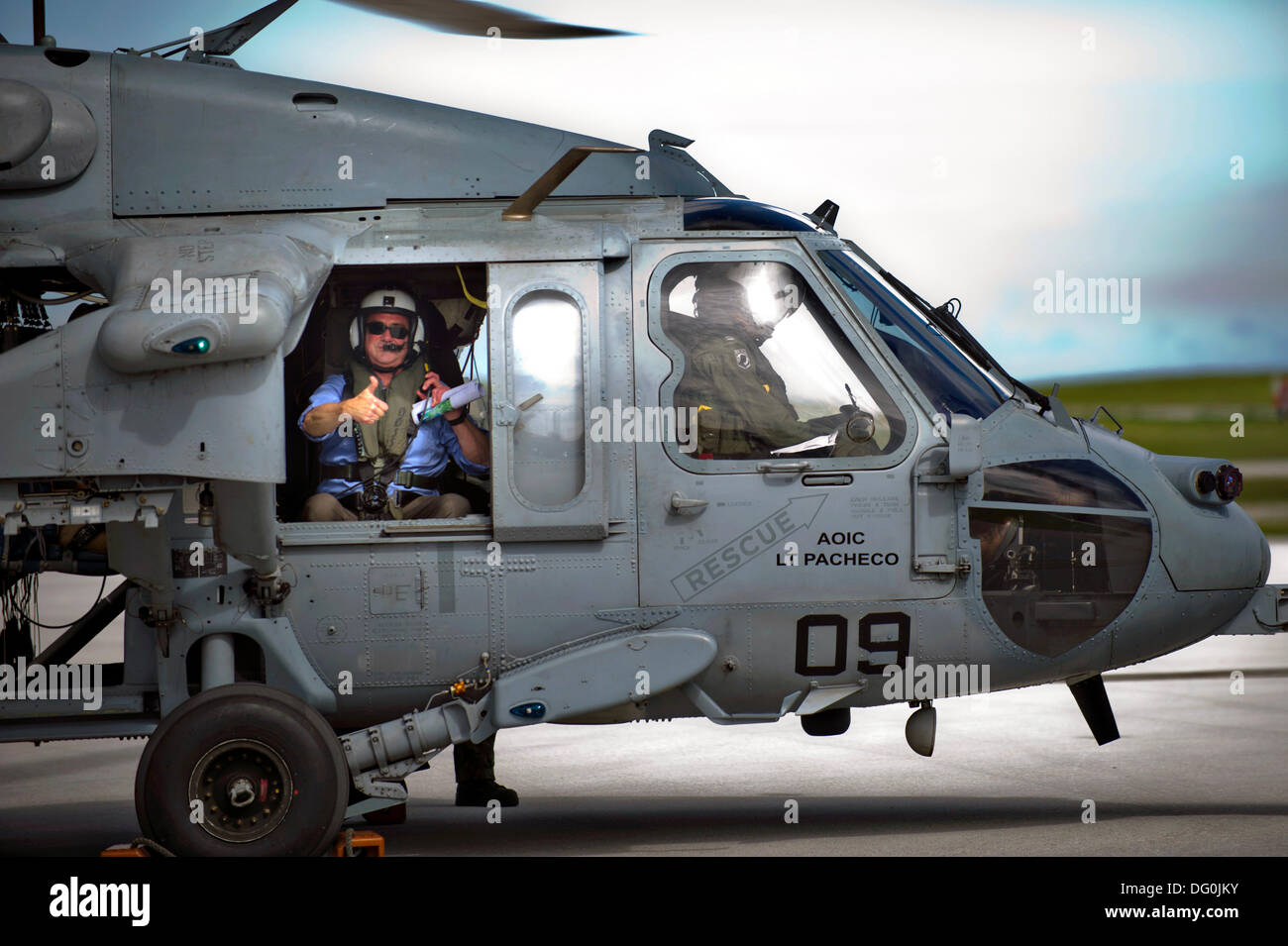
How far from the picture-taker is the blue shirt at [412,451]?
6809 mm

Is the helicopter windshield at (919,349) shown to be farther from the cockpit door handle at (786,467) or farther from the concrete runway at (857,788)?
the concrete runway at (857,788)

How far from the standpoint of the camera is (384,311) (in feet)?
22.4

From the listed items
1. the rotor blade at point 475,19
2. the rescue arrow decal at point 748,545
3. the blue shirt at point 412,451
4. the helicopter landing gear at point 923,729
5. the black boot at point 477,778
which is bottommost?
the black boot at point 477,778

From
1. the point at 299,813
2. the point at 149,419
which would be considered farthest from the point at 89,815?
the point at 149,419

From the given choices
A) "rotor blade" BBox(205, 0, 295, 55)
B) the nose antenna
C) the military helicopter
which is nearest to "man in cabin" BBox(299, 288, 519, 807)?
the military helicopter

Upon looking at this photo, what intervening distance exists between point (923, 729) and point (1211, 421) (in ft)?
186

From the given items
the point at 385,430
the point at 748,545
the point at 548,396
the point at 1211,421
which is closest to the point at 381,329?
the point at 385,430

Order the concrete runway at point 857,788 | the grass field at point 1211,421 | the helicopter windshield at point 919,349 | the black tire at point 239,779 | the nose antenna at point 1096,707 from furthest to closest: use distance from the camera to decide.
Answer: the grass field at point 1211,421
the nose antenna at point 1096,707
the concrete runway at point 857,788
the helicopter windshield at point 919,349
the black tire at point 239,779

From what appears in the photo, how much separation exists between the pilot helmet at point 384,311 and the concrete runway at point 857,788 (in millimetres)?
2553

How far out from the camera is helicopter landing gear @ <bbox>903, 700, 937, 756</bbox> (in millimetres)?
6844

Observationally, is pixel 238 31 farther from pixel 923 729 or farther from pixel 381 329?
pixel 923 729

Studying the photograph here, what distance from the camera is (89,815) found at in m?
8.50

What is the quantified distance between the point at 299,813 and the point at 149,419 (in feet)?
5.88

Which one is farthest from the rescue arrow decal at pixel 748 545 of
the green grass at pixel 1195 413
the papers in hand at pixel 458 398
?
the green grass at pixel 1195 413
